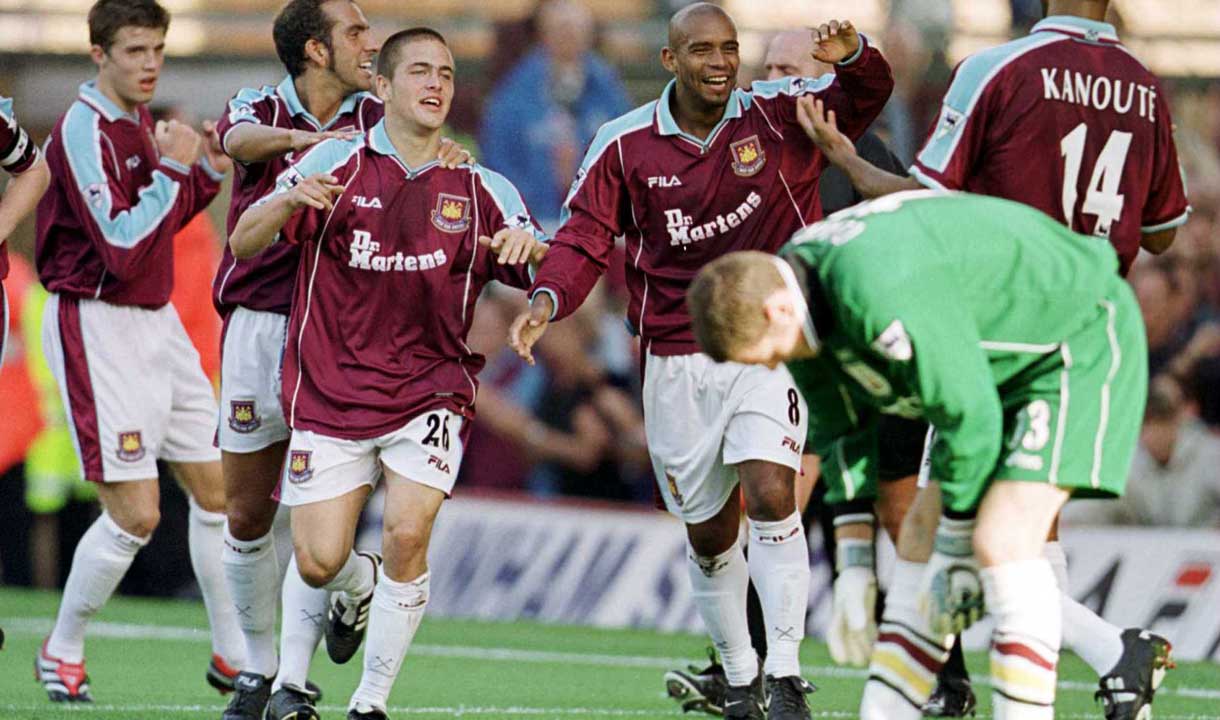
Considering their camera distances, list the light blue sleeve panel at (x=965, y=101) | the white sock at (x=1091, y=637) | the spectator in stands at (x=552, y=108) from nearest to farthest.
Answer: the light blue sleeve panel at (x=965, y=101) < the white sock at (x=1091, y=637) < the spectator in stands at (x=552, y=108)

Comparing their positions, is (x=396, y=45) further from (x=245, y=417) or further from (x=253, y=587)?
(x=253, y=587)

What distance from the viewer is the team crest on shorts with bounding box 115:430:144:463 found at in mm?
8646

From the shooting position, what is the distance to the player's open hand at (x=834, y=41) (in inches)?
279

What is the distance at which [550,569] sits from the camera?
13.0m

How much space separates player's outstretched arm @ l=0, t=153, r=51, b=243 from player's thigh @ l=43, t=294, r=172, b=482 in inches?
37.2

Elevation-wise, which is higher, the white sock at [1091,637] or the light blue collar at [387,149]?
the light blue collar at [387,149]

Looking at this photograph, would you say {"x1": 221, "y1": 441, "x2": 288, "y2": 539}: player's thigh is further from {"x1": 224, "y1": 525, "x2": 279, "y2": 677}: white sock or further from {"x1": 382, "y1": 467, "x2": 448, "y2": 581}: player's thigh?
{"x1": 382, "y1": 467, "x2": 448, "y2": 581}: player's thigh

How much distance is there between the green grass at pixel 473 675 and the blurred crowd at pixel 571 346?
51.1 inches

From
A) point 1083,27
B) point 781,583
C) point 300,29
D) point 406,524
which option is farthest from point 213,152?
point 1083,27

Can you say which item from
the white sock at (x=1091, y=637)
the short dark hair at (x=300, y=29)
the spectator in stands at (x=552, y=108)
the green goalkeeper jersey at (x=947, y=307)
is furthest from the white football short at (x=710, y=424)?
the spectator in stands at (x=552, y=108)

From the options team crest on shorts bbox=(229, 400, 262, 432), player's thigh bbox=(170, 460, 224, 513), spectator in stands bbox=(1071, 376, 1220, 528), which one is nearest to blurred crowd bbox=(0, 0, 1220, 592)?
spectator in stands bbox=(1071, 376, 1220, 528)

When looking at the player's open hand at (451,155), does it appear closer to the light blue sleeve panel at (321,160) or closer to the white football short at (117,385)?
the light blue sleeve panel at (321,160)

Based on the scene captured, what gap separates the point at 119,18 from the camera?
8633 millimetres

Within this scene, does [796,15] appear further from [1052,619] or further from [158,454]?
[1052,619]
